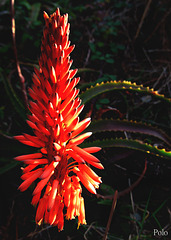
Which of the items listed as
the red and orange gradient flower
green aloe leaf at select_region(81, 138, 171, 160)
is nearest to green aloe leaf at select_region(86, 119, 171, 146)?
green aloe leaf at select_region(81, 138, 171, 160)

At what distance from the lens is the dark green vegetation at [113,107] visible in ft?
4.95

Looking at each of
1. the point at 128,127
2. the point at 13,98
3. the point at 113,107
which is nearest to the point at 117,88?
the point at 128,127

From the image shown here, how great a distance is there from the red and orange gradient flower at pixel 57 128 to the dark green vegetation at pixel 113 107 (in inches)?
18.2

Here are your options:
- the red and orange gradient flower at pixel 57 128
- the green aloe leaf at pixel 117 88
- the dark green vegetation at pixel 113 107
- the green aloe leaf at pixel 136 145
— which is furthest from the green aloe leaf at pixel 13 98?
the red and orange gradient flower at pixel 57 128

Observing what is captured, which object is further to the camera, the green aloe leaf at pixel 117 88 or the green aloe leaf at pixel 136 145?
the green aloe leaf at pixel 117 88

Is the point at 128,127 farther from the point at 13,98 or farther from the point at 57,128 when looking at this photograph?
the point at 13,98

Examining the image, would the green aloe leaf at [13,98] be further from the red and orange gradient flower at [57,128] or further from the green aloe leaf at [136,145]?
the red and orange gradient flower at [57,128]

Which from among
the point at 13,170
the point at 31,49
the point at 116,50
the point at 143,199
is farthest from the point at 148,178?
the point at 31,49

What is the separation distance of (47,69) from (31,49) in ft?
5.77

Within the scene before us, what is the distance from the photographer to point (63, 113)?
3.27 ft

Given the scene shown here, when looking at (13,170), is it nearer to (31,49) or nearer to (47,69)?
(47,69)

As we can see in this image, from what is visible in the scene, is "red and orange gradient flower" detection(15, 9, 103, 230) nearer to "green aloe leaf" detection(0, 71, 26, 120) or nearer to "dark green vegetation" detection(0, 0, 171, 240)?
"dark green vegetation" detection(0, 0, 171, 240)

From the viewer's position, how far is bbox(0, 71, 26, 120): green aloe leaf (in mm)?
1793

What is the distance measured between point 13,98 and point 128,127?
90 cm
